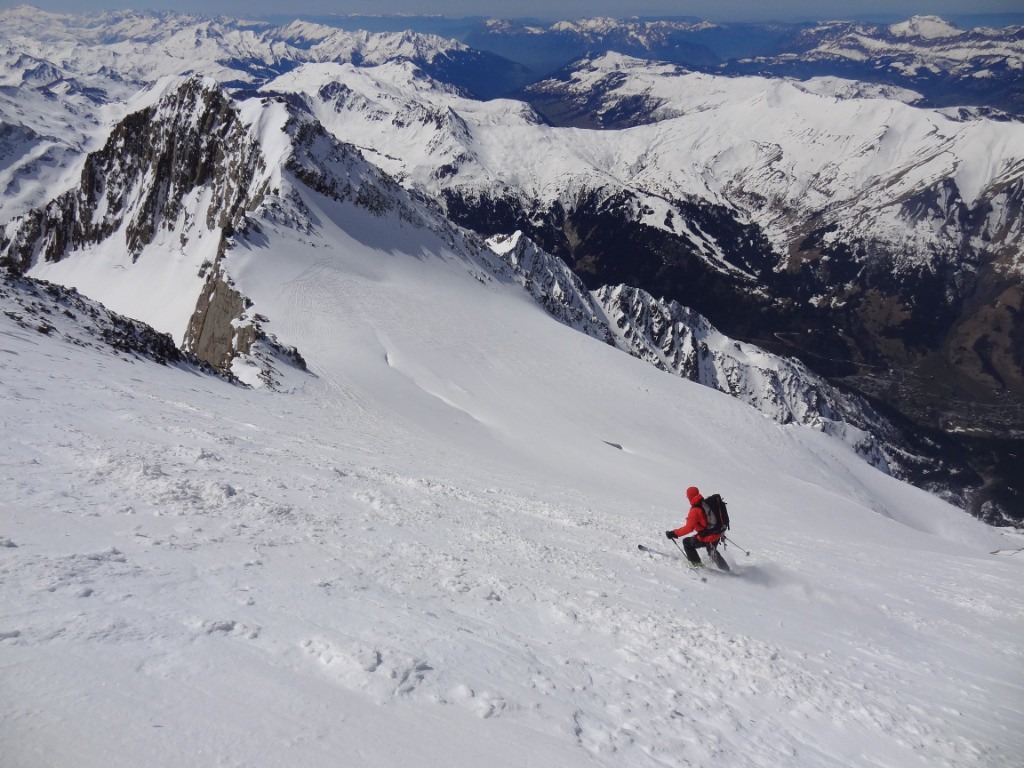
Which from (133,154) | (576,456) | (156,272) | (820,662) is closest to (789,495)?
(576,456)

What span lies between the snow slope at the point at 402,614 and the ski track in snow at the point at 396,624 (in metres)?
0.04

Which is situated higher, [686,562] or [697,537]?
A: [697,537]

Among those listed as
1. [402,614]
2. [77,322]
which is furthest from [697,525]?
[77,322]

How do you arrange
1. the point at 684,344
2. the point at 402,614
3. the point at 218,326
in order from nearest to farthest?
the point at 402,614
the point at 218,326
the point at 684,344

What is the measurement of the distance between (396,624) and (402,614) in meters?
0.32

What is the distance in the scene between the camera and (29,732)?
371cm

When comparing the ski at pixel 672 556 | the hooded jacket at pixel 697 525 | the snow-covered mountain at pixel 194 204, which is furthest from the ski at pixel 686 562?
the snow-covered mountain at pixel 194 204

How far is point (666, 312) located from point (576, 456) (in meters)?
167

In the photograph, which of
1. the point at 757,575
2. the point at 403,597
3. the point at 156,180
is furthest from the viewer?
the point at 156,180

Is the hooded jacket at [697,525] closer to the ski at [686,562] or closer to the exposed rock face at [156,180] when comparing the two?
the ski at [686,562]

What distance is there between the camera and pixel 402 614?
7.05 metres

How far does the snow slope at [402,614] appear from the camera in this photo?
15.1ft

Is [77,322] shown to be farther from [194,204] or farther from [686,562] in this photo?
[194,204]

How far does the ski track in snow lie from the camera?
15.4ft
